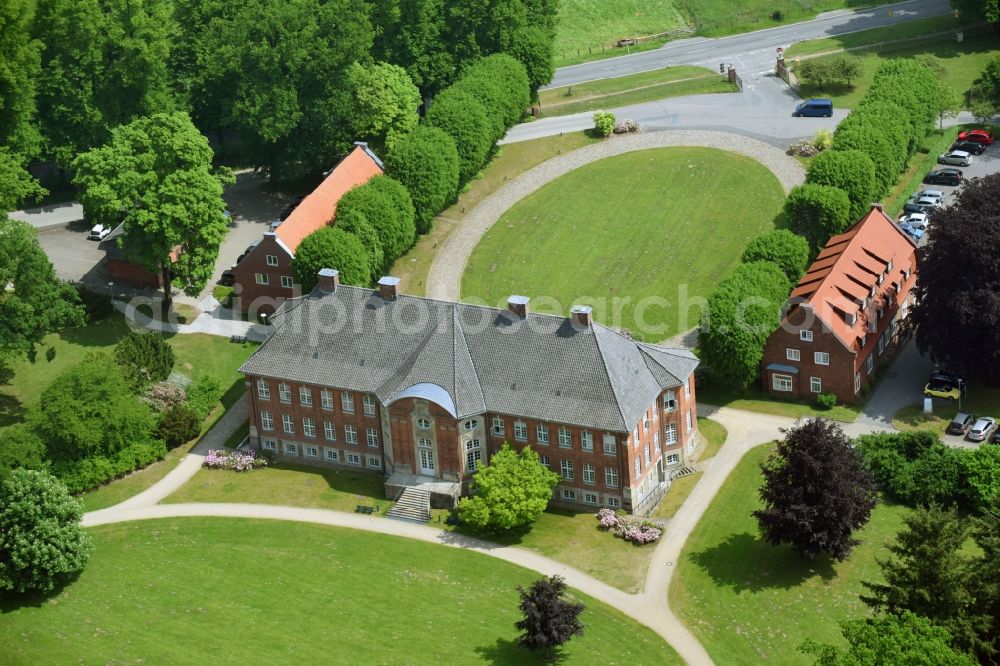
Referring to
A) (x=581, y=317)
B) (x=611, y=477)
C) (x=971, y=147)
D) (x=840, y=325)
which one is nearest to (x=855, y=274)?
(x=840, y=325)

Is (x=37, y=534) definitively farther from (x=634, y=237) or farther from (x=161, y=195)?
(x=634, y=237)

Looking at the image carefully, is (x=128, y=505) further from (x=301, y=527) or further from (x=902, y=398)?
(x=902, y=398)

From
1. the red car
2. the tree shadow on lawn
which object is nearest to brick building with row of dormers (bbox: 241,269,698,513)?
the tree shadow on lawn

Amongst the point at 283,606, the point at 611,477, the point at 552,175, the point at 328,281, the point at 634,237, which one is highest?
the point at 328,281

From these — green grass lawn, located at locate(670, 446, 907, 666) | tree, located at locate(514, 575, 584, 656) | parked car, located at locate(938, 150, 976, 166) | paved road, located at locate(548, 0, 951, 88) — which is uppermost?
paved road, located at locate(548, 0, 951, 88)

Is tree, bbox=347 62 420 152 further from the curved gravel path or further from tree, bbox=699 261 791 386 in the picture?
tree, bbox=699 261 791 386

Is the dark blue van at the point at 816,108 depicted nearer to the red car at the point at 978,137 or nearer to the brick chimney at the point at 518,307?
the red car at the point at 978,137
